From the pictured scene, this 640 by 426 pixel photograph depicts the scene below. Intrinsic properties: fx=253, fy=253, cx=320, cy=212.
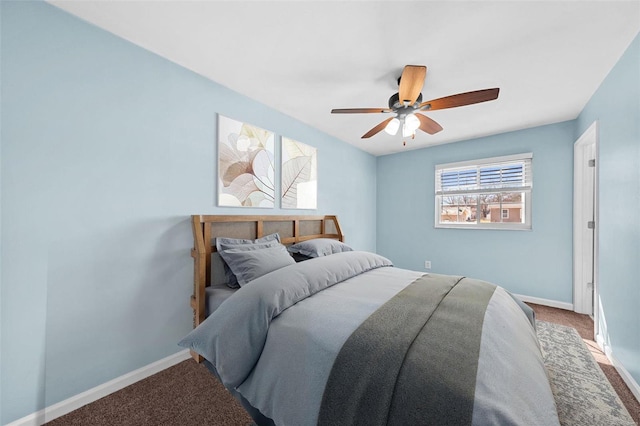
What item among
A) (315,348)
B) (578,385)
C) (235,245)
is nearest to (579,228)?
(578,385)

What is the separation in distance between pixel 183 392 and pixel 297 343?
3.77 feet

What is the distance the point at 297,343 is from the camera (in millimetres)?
1242

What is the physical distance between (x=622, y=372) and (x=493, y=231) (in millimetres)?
2084

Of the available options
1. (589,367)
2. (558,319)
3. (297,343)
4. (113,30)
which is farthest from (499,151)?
(113,30)

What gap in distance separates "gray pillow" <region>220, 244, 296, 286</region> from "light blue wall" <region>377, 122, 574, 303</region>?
2990 mm

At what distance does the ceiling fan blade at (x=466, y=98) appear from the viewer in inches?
69.2

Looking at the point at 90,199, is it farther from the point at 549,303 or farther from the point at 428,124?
the point at 549,303

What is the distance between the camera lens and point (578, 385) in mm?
1837

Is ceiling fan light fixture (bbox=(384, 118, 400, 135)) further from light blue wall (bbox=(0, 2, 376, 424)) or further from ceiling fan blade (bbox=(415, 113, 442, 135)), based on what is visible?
light blue wall (bbox=(0, 2, 376, 424))

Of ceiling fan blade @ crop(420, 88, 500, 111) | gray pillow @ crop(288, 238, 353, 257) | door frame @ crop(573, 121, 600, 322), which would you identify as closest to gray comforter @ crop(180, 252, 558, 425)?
gray pillow @ crop(288, 238, 353, 257)

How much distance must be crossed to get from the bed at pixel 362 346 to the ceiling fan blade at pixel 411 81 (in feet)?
4.76

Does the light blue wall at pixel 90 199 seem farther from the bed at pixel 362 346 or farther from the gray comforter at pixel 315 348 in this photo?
the gray comforter at pixel 315 348

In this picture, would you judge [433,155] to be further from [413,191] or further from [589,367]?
[589,367]

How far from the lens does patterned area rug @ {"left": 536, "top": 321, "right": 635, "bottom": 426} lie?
155 cm
